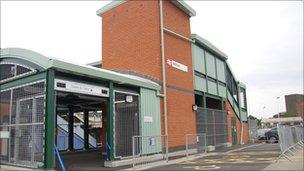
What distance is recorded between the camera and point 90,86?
15320mm

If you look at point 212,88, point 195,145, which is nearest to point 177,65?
point 195,145

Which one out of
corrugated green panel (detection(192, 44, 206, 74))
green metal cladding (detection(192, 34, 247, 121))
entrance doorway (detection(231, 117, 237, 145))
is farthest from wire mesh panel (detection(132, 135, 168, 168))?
entrance doorway (detection(231, 117, 237, 145))

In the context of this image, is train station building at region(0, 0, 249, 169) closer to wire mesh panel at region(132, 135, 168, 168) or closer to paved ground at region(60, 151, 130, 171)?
wire mesh panel at region(132, 135, 168, 168)

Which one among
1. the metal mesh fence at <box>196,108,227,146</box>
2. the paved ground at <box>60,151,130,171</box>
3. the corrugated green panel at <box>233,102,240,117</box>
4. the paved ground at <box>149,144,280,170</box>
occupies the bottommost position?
the paved ground at <box>149,144,280,170</box>

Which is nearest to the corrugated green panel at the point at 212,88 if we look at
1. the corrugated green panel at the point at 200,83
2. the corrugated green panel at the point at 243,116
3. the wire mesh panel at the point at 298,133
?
the corrugated green panel at the point at 200,83

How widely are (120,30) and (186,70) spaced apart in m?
4.81

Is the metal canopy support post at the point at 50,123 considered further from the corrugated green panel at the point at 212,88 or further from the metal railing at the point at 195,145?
the corrugated green panel at the point at 212,88

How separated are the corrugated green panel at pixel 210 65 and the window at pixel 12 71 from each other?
16280 millimetres

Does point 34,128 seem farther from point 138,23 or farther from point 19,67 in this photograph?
point 138,23

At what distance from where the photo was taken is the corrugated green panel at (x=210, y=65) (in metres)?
28.7

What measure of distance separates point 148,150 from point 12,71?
707 centimetres

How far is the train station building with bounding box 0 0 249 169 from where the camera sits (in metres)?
13.6

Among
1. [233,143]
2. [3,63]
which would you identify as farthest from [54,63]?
[233,143]

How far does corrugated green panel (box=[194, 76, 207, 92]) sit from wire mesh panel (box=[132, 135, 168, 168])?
6.73 metres
